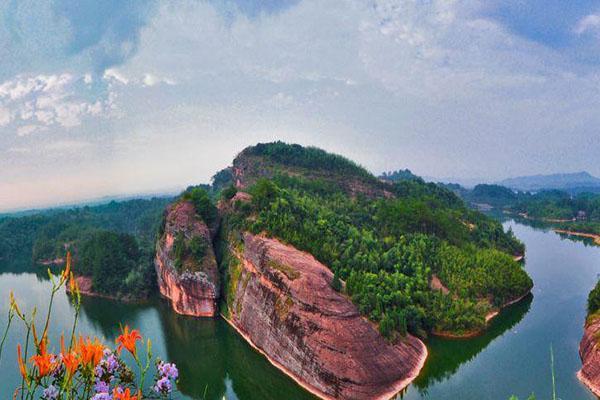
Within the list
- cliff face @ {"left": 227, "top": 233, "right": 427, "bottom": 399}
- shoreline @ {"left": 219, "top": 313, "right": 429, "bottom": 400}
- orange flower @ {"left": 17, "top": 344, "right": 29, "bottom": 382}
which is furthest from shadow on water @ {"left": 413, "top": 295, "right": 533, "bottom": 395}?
orange flower @ {"left": 17, "top": 344, "right": 29, "bottom": 382}

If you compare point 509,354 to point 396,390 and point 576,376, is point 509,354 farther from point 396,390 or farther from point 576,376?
point 396,390

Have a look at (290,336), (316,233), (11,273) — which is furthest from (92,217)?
(290,336)

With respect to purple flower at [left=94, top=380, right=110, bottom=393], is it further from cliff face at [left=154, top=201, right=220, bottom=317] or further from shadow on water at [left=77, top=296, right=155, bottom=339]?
shadow on water at [left=77, top=296, right=155, bottom=339]

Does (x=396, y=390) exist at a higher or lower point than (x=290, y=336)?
lower

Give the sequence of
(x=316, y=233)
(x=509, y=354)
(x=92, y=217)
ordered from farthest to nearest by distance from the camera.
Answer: (x=92, y=217)
(x=316, y=233)
(x=509, y=354)

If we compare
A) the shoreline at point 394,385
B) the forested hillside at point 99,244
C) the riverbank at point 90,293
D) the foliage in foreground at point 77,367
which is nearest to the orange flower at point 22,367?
the foliage in foreground at point 77,367

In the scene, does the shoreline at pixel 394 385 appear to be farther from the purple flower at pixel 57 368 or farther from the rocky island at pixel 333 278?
the purple flower at pixel 57 368
